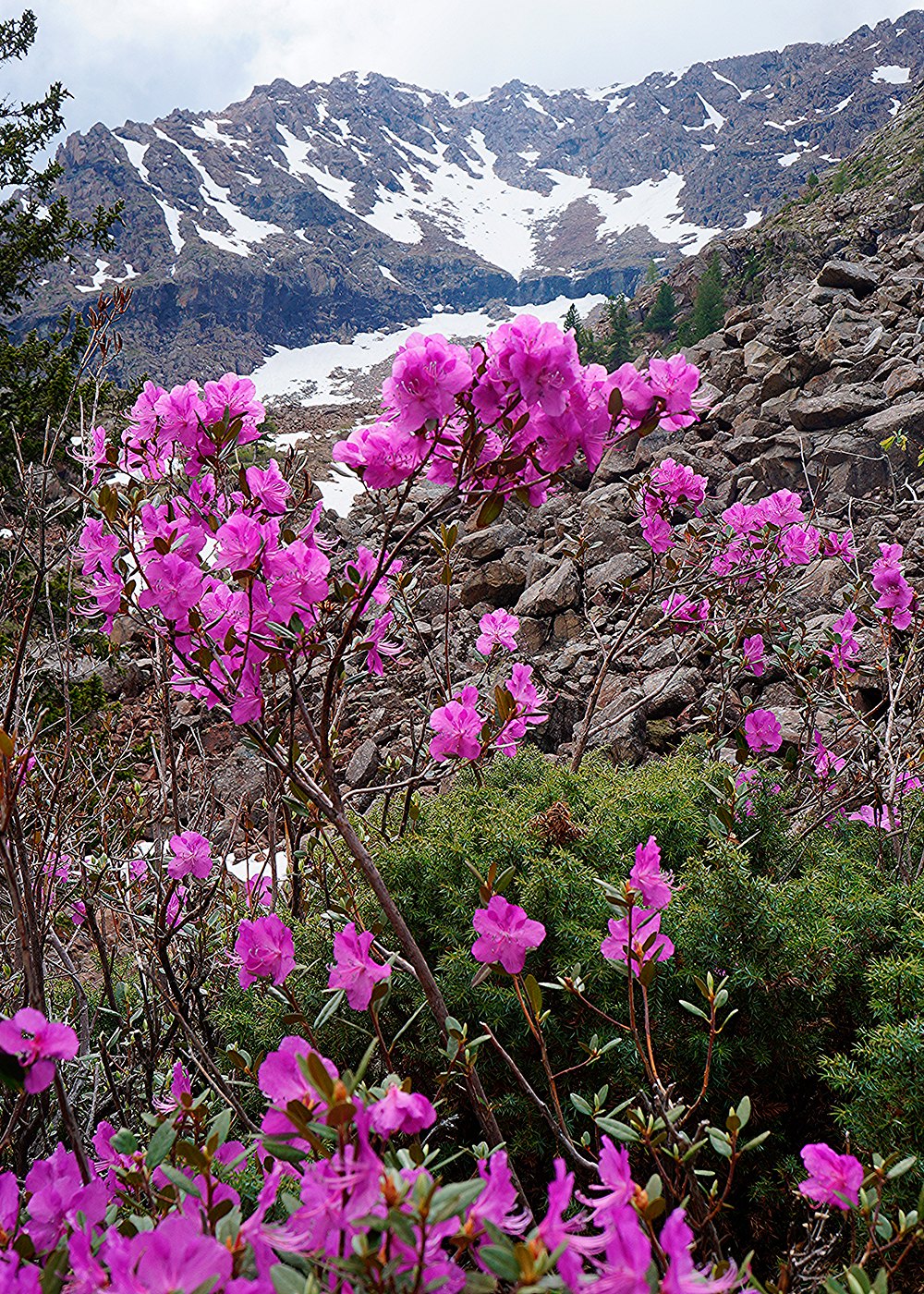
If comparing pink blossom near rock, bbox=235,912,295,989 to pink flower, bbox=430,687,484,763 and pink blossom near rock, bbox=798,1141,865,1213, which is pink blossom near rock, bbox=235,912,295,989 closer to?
pink flower, bbox=430,687,484,763

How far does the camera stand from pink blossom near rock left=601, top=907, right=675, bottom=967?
4.01ft

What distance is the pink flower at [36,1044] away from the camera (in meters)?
0.77

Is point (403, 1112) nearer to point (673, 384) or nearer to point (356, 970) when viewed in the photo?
point (356, 970)

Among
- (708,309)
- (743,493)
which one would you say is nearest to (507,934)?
(743,493)

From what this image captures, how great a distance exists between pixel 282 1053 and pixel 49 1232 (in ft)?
1.17

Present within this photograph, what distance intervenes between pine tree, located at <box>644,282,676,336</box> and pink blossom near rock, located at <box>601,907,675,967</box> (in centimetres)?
3506

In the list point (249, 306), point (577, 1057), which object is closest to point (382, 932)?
point (577, 1057)

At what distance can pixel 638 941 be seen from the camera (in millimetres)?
1255

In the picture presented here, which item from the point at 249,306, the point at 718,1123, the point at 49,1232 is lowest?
the point at 718,1123

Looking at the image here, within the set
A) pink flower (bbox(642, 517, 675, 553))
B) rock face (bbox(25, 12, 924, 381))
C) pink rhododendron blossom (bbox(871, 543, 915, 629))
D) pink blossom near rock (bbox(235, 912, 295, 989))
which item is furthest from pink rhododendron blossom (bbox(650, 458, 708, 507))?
rock face (bbox(25, 12, 924, 381))

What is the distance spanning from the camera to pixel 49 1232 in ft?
2.68

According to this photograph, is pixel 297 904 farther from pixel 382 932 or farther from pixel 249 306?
pixel 249 306

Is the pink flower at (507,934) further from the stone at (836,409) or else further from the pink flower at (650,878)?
the stone at (836,409)

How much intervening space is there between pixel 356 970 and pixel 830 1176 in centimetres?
68
